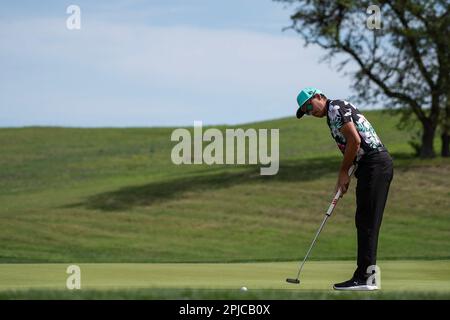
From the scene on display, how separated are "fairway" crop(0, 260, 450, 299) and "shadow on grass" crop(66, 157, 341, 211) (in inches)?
852

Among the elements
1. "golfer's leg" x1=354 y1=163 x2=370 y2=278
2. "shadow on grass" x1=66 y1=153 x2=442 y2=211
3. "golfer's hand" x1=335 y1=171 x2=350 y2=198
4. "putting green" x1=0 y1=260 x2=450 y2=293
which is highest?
"shadow on grass" x1=66 y1=153 x2=442 y2=211

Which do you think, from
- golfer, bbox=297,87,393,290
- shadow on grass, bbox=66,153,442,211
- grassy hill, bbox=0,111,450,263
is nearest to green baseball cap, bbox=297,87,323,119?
golfer, bbox=297,87,393,290

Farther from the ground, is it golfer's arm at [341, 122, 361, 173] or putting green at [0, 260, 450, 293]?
golfer's arm at [341, 122, 361, 173]

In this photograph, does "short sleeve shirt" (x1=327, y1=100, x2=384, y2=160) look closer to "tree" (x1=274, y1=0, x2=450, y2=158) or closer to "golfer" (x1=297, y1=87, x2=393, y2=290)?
"golfer" (x1=297, y1=87, x2=393, y2=290)

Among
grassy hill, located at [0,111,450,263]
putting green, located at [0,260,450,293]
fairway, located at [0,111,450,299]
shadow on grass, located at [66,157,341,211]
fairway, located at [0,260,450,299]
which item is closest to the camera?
fairway, located at [0,260,450,299]

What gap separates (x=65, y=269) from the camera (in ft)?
44.3

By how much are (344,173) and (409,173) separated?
29285mm

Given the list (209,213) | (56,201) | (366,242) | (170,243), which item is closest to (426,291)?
(366,242)

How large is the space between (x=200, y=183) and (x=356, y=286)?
30283 millimetres

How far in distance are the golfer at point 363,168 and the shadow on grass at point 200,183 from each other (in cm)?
2545

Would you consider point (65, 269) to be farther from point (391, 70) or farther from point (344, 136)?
point (391, 70)

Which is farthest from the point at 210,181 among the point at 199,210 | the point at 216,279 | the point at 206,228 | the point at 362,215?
the point at 362,215

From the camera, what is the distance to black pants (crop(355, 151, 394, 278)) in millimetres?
10281

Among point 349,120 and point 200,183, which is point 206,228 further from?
point 349,120
